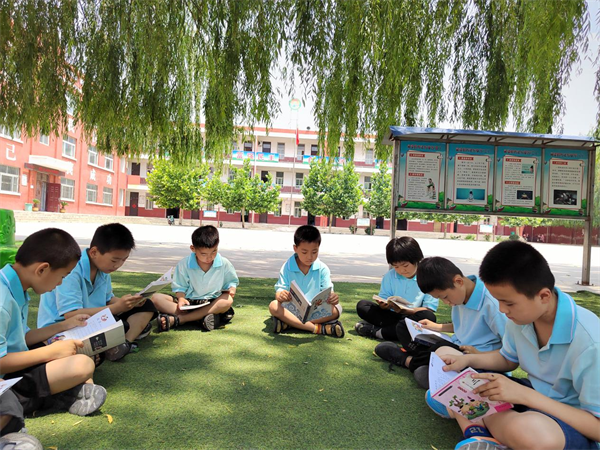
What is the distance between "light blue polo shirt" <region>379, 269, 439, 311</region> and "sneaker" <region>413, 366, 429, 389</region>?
30.3 inches

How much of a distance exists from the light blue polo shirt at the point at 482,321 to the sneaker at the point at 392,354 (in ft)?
1.55

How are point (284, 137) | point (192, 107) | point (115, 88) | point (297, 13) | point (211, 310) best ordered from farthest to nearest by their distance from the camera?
point (284, 137) < point (192, 107) < point (115, 88) < point (297, 13) < point (211, 310)

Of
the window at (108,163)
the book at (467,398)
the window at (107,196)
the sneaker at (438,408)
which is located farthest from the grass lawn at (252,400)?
the window at (107,196)

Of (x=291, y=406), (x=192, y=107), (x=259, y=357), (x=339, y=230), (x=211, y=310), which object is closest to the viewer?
(x=291, y=406)

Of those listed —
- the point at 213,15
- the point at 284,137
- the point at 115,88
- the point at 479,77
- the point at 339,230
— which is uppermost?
the point at 284,137

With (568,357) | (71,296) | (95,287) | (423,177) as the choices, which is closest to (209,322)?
(95,287)

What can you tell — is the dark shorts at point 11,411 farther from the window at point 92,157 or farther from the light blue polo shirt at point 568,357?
the window at point 92,157

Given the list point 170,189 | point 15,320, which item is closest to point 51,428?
point 15,320

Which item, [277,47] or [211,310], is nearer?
[211,310]

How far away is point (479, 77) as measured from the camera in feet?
14.4

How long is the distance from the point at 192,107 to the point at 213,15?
1.58 metres

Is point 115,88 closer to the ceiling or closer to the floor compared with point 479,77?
closer to the floor

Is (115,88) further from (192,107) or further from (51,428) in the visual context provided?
(51,428)

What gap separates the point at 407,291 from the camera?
3.12m
